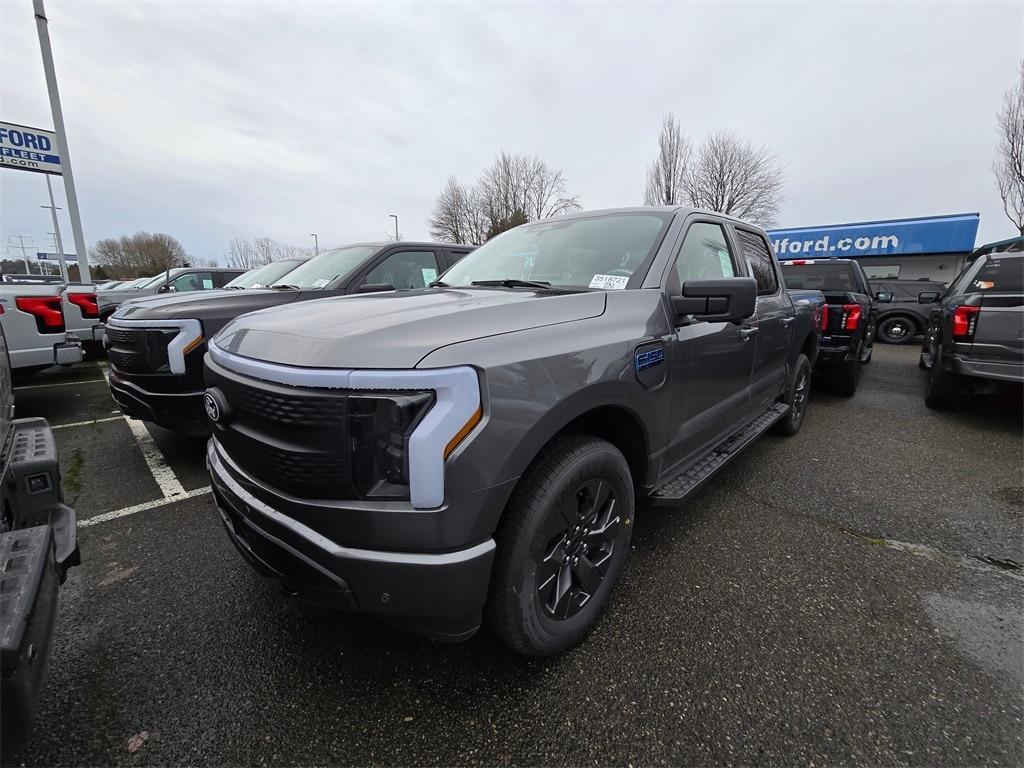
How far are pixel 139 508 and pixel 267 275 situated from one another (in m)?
3.14

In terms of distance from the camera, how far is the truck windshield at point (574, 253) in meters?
2.36

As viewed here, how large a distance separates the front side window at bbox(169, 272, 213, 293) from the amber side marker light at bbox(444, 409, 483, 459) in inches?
406

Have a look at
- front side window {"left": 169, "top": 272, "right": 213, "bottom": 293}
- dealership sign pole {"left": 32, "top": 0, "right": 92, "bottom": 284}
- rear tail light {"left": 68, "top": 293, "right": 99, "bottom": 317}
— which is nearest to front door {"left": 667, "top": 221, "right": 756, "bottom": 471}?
rear tail light {"left": 68, "top": 293, "right": 99, "bottom": 317}

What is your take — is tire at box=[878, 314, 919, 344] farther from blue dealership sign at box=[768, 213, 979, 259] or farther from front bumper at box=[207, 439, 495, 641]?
front bumper at box=[207, 439, 495, 641]

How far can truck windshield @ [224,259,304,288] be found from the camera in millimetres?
5198

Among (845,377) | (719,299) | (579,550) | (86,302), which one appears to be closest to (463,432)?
(579,550)

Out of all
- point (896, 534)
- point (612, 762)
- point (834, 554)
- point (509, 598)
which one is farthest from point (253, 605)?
point (896, 534)

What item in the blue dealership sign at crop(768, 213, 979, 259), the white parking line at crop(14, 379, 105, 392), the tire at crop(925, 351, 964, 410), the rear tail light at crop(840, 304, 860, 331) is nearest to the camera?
the tire at crop(925, 351, 964, 410)

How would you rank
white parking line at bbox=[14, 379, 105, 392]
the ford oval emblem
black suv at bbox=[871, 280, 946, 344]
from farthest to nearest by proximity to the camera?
black suv at bbox=[871, 280, 946, 344]
white parking line at bbox=[14, 379, 105, 392]
the ford oval emblem

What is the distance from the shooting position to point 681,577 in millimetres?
2361

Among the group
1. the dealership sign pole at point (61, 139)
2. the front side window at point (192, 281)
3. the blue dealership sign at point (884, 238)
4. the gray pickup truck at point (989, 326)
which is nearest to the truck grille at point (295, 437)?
the gray pickup truck at point (989, 326)

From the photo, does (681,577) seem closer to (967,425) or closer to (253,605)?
Result: (253,605)

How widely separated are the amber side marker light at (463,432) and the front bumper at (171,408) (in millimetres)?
2896

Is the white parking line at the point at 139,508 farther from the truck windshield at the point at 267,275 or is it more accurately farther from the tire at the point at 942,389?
the tire at the point at 942,389
